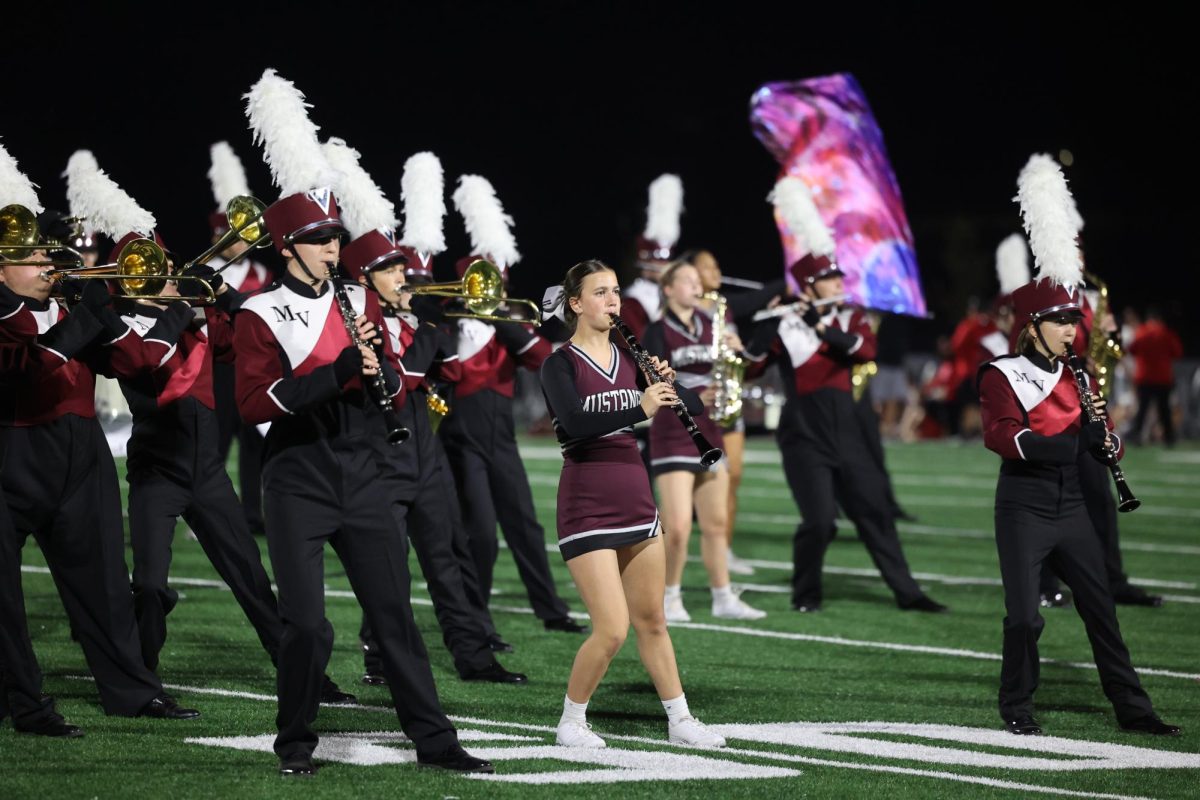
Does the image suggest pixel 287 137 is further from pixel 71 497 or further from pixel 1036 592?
pixel 1036 592

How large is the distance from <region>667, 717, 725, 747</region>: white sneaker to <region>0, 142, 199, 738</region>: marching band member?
183cm

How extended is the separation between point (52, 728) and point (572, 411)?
2.17 meters

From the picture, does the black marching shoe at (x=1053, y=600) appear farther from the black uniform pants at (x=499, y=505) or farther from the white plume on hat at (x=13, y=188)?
the white plume on hat at (x=13, y=188)

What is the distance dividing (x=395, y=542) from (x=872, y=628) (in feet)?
14.4

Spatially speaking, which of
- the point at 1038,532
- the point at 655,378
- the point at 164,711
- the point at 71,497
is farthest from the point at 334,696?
the point at 1038,532

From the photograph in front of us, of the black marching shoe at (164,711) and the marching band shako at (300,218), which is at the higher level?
the marching band shako at (300,218)

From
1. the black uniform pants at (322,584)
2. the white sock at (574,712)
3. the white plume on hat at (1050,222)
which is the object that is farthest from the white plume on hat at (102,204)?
the white plume on hat at (1050,222)

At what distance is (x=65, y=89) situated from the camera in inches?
359

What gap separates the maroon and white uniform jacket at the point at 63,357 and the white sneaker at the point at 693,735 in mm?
2427

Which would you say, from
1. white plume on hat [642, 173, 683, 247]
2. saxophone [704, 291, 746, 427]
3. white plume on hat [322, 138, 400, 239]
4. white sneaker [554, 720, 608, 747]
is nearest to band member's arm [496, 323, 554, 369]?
saxophone [704, 291, 746, 427]

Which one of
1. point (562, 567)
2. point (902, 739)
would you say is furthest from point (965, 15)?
point (902, 739)

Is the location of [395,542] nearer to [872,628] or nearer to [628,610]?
[628,610]

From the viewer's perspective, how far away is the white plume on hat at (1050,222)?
6.71m

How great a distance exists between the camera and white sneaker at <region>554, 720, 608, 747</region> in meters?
5.89
